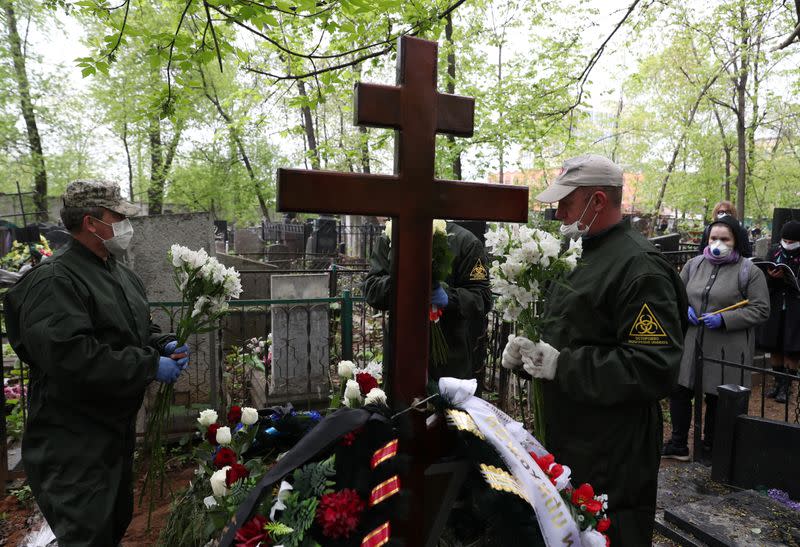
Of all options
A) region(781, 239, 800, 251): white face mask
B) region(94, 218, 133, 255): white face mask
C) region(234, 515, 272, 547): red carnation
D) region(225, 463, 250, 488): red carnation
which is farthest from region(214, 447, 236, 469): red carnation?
region(781, 239, 800, 251): white face mask

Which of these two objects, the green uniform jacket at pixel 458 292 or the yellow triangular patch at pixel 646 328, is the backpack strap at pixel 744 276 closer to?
the green uniform jacket at pixel 458 292

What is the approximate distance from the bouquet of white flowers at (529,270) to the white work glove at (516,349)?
0.04m

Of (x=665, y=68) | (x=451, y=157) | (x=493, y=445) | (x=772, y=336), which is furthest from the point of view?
(x=665, y=68)

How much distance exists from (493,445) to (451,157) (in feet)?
35.0

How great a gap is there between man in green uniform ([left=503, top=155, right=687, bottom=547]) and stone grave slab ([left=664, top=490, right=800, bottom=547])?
1114 mm

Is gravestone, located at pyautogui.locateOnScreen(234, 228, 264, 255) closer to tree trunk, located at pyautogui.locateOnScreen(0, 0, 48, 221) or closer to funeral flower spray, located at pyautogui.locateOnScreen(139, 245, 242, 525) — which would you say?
tree trunk, located at pyautogui.locateOnScreen(0, 0, 48, 221)

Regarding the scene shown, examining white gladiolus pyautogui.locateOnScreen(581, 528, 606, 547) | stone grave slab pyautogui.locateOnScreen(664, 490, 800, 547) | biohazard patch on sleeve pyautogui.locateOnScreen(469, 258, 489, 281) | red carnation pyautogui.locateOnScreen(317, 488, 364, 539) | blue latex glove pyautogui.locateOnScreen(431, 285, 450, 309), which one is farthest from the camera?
biohazard patch on sleeve pyautogui.locateOnScreen(469, 258, 489, 281)

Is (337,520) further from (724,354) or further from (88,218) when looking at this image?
(724,354)

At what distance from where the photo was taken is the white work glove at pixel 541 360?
6.86ft

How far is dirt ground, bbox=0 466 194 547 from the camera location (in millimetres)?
3412

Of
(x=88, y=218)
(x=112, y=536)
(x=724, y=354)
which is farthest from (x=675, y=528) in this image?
(x=88, y=218)

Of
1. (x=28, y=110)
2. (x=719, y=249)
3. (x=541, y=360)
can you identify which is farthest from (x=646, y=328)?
(x=28, y=110)

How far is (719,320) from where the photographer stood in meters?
4.50

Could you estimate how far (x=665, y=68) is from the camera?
66.6 feet
